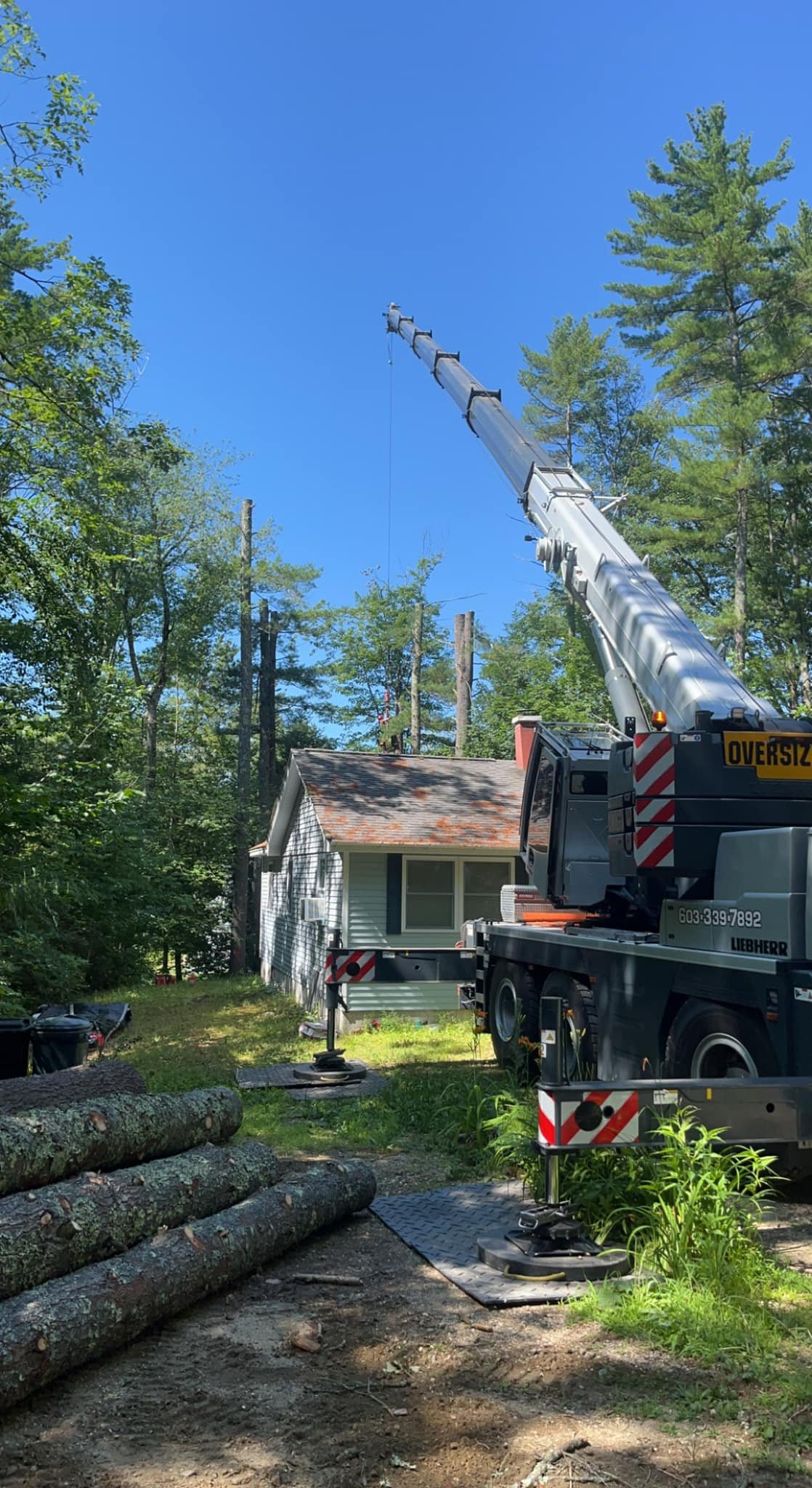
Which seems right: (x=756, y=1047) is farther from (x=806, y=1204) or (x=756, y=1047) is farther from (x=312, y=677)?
(x=312, y=677)

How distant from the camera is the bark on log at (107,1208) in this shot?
4.03m

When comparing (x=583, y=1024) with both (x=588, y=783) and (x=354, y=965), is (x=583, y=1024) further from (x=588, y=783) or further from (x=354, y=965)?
(x=354, y=965)

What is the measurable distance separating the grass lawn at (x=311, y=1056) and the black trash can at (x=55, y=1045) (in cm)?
90

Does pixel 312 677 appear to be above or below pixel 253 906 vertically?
above

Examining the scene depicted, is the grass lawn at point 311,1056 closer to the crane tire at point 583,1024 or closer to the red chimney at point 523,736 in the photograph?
the crane tire at point 583,1024

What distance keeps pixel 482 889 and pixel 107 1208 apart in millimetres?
11950

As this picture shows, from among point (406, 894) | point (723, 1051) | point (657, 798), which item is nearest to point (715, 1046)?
point (723, 1051)

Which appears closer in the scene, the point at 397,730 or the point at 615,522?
the point at 615,522

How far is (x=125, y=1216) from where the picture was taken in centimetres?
452

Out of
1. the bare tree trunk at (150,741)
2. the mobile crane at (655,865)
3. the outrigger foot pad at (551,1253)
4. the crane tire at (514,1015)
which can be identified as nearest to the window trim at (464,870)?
the mobile crane at (655,865)

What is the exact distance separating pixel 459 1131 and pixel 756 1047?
8.71ft

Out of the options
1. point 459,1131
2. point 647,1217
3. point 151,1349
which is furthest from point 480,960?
point 151,1349

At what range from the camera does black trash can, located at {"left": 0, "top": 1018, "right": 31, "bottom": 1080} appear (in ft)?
28.5

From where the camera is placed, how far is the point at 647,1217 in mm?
4977
